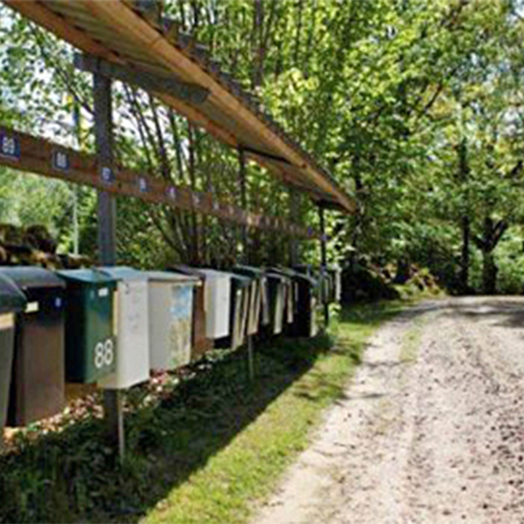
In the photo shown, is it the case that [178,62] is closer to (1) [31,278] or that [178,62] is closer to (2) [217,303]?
(1) [31,278]

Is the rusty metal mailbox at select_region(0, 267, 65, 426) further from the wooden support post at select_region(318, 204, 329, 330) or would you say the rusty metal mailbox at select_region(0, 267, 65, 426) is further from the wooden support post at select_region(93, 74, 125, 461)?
the wooden support post at select_region(318, 204, 329, 330)

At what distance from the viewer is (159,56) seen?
5.21 metres

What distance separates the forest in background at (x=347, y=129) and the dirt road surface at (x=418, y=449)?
3.57 metres

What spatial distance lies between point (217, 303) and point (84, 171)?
2.26m

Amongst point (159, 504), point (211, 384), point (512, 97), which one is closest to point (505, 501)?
point (159, 504)

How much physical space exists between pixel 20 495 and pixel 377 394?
218 inches

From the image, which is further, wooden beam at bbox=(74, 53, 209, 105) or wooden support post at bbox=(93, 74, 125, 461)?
wooden beam at bbox=(74, 53, 209, 105)

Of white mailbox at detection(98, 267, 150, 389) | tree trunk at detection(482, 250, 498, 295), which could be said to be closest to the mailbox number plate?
white mailbox at detection(98, 267, 150, 389)

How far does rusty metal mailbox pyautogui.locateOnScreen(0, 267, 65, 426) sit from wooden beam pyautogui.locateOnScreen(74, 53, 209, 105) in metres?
2.09

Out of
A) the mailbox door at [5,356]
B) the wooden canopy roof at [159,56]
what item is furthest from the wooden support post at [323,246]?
the mailbox door at [5,356]

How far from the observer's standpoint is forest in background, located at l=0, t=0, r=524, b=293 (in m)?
12.1

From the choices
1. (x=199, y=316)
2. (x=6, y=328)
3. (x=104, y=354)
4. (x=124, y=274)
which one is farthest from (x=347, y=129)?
(x=6, y=328)

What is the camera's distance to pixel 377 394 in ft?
30.5

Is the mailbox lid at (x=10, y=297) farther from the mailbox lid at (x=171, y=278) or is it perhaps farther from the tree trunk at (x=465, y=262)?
the tree trunk at (x=465, y=262)
